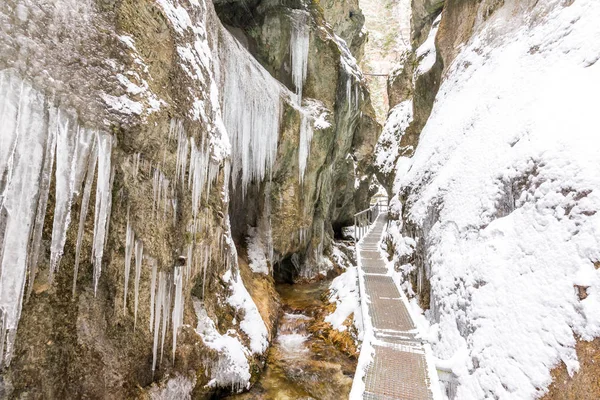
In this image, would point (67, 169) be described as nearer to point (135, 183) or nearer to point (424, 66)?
point (135, 183)

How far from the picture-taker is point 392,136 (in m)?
19.8

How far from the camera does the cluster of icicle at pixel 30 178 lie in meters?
2.73

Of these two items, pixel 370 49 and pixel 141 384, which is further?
pixel 370 49

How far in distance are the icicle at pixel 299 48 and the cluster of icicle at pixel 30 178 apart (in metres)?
10.4

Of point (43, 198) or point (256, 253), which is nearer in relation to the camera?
point (43, 198)

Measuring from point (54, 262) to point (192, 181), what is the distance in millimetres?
2374

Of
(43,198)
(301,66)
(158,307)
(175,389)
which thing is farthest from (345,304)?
(301,66)

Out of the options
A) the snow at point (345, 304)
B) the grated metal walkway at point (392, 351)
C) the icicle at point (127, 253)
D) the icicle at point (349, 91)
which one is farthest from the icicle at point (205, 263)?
the icicle at point (349, 91)

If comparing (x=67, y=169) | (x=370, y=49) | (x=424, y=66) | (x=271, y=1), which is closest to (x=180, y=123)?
(x=67, y=169)

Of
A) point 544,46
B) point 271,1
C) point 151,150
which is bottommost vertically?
point 151,150

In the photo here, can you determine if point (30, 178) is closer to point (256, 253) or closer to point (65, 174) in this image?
point (65, 174)

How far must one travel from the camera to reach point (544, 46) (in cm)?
621

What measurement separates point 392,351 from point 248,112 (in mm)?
8227

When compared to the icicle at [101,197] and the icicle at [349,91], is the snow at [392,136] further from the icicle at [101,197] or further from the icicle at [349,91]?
the icicle at [101,197]
